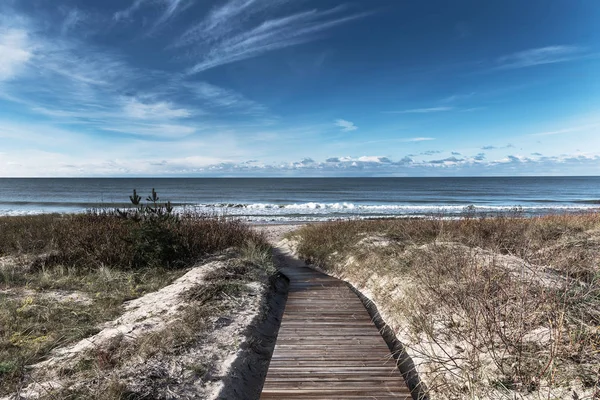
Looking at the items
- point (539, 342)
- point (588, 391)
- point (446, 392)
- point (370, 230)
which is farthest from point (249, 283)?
point (370, 230)

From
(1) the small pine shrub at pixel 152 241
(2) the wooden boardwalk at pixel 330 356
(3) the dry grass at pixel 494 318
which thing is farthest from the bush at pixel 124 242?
(3) the dry grass at pixel 494 318

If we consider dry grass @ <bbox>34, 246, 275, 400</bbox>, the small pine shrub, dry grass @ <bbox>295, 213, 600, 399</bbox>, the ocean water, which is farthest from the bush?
dry grass @ <bbox>295, 213, 600, 399</bbox>

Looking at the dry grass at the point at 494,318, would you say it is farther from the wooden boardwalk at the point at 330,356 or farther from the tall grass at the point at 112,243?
the tall grass at the point at 112,243

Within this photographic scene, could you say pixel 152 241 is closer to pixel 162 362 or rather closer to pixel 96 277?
pixel 96 277

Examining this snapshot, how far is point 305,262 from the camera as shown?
10.7 m

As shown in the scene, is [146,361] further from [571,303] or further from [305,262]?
[305,262]

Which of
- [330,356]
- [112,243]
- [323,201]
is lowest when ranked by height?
[323,201]

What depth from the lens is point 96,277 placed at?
7344 mm

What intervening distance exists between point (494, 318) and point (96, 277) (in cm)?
777

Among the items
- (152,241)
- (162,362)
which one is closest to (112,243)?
(152,241)

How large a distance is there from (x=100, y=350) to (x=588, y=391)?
4929mm

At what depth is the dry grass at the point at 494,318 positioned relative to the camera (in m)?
2.96

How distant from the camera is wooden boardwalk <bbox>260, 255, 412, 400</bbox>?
371 cm

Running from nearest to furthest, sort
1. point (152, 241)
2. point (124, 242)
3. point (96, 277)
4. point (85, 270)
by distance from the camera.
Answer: point (96, 277) < point (85, 270) < point (152, 241) < point (124, 242)
